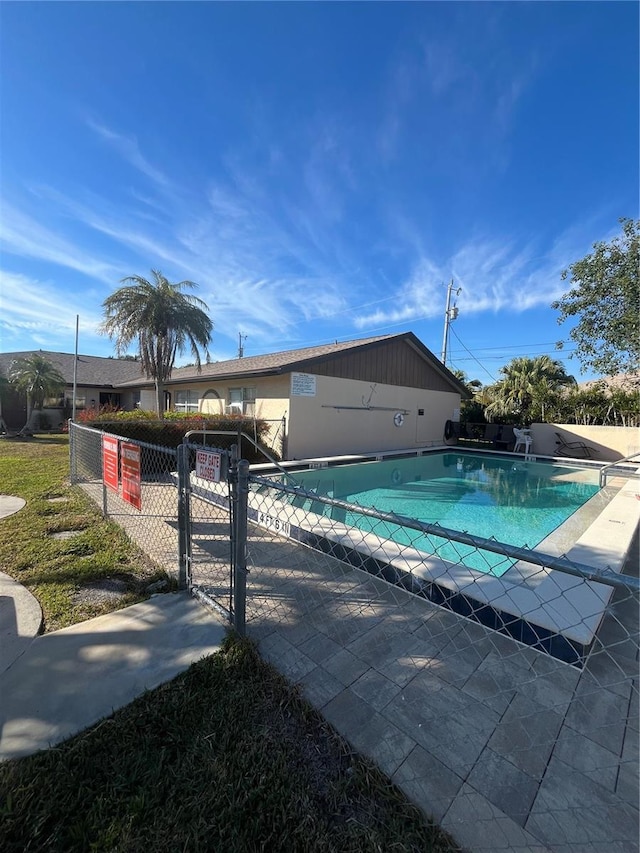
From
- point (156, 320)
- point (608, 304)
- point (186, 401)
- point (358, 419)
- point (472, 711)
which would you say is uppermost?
point (608, 304)

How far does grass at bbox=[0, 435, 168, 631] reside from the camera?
288 centimetres

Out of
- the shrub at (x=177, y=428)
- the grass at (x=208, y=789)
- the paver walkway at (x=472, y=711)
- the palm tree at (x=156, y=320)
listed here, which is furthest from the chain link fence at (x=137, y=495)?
the palm tree at (x=156, y=320)

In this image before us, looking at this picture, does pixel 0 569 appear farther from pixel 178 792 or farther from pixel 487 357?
pixel 487 357

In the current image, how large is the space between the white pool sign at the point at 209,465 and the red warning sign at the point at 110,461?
1969mm

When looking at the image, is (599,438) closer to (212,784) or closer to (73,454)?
(212,784)

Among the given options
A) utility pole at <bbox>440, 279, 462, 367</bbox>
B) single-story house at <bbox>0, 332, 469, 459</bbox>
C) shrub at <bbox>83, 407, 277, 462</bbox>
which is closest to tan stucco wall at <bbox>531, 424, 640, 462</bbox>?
single-story house at <bbox>0, 332, 469, 459</bbox>

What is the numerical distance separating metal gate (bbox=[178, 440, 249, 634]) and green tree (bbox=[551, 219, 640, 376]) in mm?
12562

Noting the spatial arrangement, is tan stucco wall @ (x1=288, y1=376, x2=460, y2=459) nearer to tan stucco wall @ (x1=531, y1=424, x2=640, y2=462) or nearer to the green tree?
tan stucco wall @ (x1=531, y1=424, x2=640, y2=462)

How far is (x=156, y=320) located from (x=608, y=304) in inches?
596

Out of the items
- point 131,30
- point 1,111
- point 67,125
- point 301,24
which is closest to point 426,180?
point 301,24

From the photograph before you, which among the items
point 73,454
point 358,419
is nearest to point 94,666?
point 73,454

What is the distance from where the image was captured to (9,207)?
7242 millimetres

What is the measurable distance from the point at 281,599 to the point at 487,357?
33.8 m

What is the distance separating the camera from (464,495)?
904 cm
